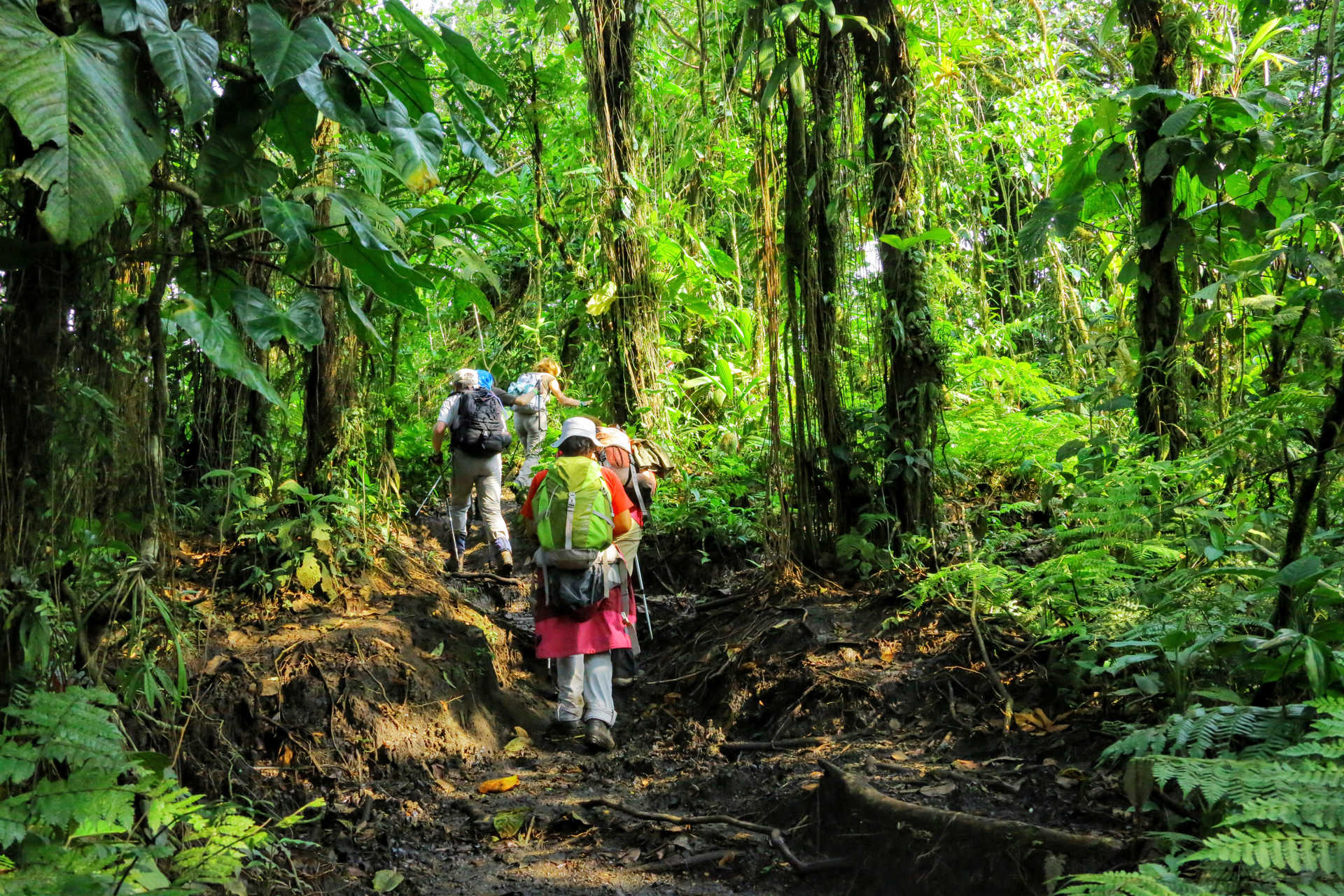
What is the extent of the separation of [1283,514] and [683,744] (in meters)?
3.20

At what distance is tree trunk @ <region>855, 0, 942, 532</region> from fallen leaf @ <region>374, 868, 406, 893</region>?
357 cm

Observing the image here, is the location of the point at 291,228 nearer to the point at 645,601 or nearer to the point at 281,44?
the point at 281,44

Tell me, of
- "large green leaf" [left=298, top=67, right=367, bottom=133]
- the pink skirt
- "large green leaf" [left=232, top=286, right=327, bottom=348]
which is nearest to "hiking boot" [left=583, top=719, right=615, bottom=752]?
the pink skirt

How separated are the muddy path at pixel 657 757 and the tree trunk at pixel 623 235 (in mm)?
2940

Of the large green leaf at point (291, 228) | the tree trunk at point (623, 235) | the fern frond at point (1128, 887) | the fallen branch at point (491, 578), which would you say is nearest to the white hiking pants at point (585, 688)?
the fallen branch at point (491, 578)

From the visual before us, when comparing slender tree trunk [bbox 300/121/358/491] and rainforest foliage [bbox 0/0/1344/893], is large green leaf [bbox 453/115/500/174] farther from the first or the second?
slender tree trunk [bbox 300/121/358/491]

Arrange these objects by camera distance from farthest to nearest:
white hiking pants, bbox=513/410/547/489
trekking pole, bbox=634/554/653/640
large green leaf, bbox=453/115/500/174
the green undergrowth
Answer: white hiking pants, bbox=513/410/547/489 < trekking pole, bbox=634/554/653/640 < large green leaf, bbox=453/115/500/174 < the green undergrowth

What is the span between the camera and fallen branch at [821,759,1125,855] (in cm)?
295

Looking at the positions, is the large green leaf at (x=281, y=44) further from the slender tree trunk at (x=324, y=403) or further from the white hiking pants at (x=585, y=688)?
the white hiking pants at (x=585, y=688)

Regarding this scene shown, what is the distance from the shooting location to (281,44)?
237 centimetres

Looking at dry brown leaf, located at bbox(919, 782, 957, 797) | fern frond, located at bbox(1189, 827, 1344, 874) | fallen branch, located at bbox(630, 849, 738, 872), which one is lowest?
fallen branch, located at bbox(630, 849, 738, 872)

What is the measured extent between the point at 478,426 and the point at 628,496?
61.7 inches

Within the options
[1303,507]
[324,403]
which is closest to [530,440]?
[324,403]

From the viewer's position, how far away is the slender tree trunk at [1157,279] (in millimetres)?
4633
